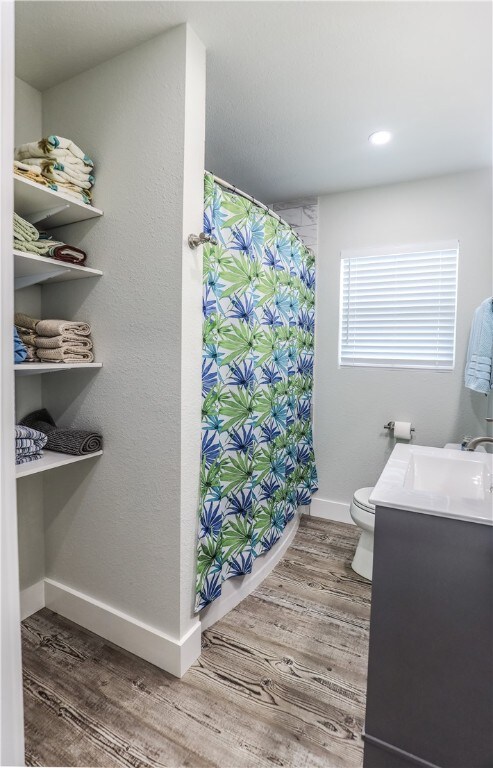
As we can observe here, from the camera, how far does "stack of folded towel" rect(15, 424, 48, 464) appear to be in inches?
56.5

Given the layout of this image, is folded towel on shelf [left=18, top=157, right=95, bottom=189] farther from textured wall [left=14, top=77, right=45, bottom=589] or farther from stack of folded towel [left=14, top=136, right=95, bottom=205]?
textured wall [left=14, top=77, right=45, bottom=589]

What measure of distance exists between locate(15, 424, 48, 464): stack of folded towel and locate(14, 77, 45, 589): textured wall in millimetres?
348

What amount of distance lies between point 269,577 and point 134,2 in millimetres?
2630

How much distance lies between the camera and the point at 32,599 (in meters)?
Result: 1.82

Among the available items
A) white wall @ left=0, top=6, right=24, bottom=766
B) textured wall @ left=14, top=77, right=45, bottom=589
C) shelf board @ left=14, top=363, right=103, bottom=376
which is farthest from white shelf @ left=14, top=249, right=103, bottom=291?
white wall @ left=0, top=6, right=24, bottom=766

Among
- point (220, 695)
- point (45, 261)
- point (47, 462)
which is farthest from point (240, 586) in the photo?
point (45, 261)

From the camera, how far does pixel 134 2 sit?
4.20 ft

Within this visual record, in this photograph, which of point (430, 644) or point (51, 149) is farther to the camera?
point (51, 149)

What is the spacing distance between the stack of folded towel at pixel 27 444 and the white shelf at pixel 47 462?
0.08 ft

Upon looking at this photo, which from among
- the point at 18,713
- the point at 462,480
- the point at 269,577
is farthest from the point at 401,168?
the point at 18,713

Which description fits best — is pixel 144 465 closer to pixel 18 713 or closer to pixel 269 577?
pixel 18 713

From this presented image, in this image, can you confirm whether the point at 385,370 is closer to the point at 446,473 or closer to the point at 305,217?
the point at 446,473

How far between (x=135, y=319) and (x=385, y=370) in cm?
183

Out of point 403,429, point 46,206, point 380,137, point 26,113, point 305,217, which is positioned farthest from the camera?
point 305,217
